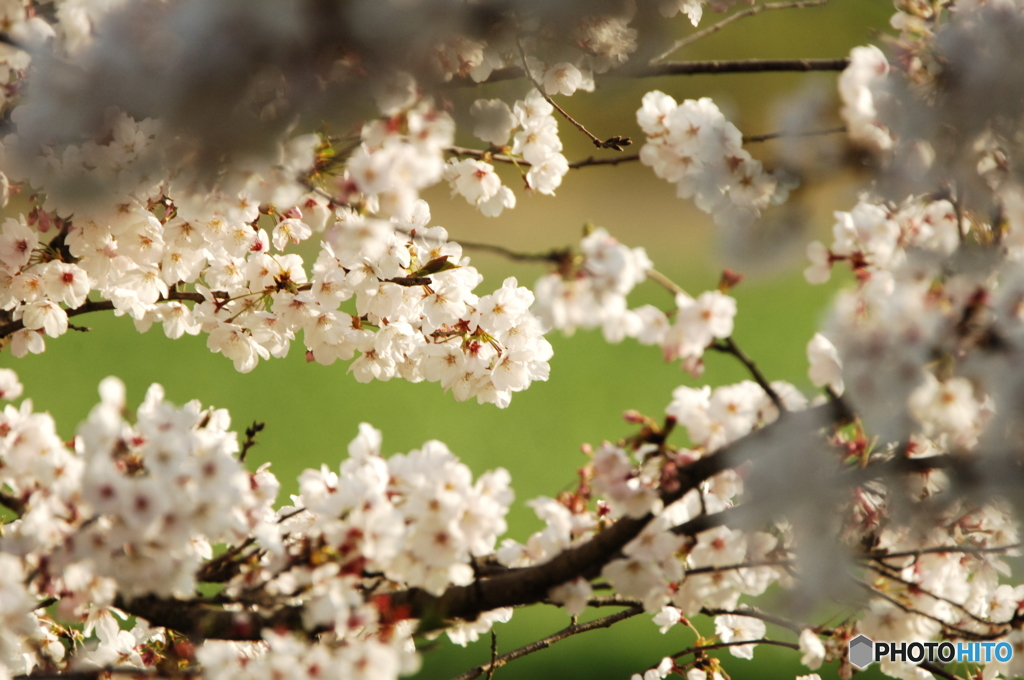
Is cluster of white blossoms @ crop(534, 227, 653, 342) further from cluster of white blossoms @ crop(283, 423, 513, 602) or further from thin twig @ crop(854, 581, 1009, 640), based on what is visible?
thin twig @ crop(854, 581, 1009, 640)

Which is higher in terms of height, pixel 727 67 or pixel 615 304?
pixel 727 67

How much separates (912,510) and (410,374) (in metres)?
0.86

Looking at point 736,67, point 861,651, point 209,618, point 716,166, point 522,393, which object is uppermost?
point 736,67

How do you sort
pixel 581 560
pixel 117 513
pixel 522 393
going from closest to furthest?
pixel 117 513 → pixel 581 560 → pixel 522 393

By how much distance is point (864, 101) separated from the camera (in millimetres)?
938

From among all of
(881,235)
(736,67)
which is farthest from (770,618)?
(736,67)

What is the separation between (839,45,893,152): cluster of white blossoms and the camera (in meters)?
0.94

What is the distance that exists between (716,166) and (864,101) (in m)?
0.19

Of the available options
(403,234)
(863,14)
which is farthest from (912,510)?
(863,14)

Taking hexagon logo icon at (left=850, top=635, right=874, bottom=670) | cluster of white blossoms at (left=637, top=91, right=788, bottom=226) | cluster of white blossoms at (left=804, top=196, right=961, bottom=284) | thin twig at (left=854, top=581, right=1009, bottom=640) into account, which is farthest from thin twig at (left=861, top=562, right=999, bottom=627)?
cluster of white blossoms at (left=637, top=91, right=788, bottom=226)

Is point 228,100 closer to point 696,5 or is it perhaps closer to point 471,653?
point 696,5

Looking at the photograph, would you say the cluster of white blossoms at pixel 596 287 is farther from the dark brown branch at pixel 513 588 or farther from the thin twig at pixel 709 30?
the thin twig at pixel 709 30

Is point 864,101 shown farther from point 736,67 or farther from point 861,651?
point 861,651

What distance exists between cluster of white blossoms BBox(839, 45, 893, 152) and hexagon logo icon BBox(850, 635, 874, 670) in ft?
2.13
